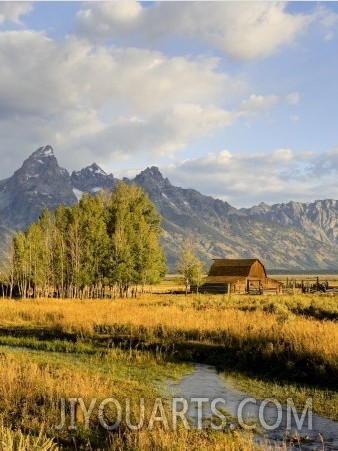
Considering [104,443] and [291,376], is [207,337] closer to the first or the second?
Answer: [291,376]

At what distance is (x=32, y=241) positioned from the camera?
75.8 metres

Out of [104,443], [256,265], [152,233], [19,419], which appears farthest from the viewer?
[256,265]

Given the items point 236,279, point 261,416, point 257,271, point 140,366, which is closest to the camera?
point 261,416

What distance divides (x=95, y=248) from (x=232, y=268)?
1234 inches

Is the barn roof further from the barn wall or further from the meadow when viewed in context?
the meadow

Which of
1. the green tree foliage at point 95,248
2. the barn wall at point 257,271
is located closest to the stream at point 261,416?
the green tree foliage at point 95,248

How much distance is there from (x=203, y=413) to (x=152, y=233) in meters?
60.5

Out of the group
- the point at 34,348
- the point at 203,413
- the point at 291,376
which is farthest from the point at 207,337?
the point at 203,413

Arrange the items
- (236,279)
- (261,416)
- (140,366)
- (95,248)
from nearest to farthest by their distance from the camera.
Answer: (261,416) → (140,366) → (95,248) → (236,279)

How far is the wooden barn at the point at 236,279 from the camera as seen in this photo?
277ft

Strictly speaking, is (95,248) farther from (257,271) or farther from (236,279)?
(257,271)

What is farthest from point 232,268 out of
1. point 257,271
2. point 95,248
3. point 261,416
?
point 261,416

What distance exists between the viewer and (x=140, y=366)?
17.8m

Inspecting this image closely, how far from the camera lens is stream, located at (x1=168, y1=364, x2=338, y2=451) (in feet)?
32.1
